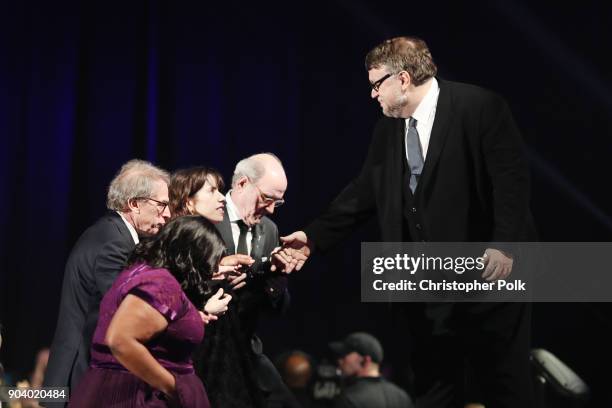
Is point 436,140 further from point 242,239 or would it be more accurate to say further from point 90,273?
point 90,273

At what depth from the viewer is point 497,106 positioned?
115 inches

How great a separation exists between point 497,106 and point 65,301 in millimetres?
1829

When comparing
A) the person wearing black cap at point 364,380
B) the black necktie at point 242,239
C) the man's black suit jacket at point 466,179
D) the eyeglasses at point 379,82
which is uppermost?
the eyeglasses at point 379,82

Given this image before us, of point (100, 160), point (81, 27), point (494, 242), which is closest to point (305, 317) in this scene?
point (100, 160)

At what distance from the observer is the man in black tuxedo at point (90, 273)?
3.30m

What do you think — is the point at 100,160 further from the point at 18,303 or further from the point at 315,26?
the point at 315,26

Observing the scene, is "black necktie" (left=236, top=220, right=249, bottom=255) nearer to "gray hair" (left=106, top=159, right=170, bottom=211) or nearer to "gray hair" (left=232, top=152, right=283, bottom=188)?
"gray hair" (left=232, top=152, right=283, bottom=188)

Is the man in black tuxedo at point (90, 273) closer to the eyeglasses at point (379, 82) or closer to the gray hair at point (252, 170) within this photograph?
the gray hair at point (252, 170)

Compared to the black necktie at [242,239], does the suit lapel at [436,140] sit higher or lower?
higher

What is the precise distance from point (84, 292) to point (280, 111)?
2748mm

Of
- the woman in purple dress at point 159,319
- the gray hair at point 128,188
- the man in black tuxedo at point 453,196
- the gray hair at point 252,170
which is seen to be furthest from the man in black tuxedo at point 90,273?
the man in black tuxedo at point 453,196

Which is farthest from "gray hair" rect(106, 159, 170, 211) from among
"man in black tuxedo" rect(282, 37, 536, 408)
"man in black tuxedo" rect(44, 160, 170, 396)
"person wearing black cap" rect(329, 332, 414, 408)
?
"person wearing black cap" rect(329, 332, 414, 408)

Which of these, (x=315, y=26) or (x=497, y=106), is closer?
(x=497, y=106)

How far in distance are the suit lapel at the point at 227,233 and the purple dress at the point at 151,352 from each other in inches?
33.9
